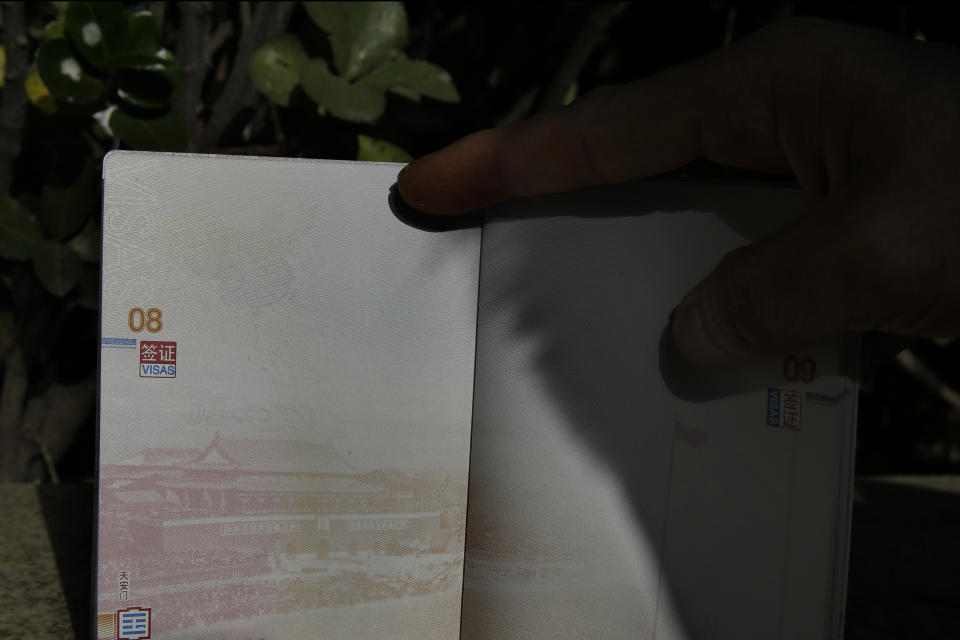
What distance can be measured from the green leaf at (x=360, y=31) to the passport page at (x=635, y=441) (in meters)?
0.34

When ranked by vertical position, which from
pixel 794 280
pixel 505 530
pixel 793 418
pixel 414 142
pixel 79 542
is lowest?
pixel 79 542

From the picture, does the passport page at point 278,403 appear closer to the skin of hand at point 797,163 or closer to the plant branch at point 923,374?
the skin of hand at point 797,163

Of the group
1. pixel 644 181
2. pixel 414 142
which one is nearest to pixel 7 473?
pixel 414 142

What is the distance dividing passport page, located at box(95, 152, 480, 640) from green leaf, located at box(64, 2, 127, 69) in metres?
0.22

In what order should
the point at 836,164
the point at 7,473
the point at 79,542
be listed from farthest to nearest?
the point at 7,473, the point at 79,542, the point at 836,164

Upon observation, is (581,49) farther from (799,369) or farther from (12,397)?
(12,397)

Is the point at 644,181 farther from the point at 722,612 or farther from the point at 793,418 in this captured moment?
the point at 722,612

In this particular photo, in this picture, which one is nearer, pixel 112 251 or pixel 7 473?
pixel 112 251

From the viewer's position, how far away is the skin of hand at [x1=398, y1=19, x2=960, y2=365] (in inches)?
18.0

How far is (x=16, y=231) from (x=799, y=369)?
0.76 metres

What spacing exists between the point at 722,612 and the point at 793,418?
6.0 inches

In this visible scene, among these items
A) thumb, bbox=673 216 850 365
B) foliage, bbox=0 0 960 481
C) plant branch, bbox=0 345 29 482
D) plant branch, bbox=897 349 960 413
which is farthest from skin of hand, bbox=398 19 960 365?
plant branch, bbox=897 349 960 413

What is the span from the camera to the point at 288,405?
595mm

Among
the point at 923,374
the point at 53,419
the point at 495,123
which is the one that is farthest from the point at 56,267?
the point at 923,374
